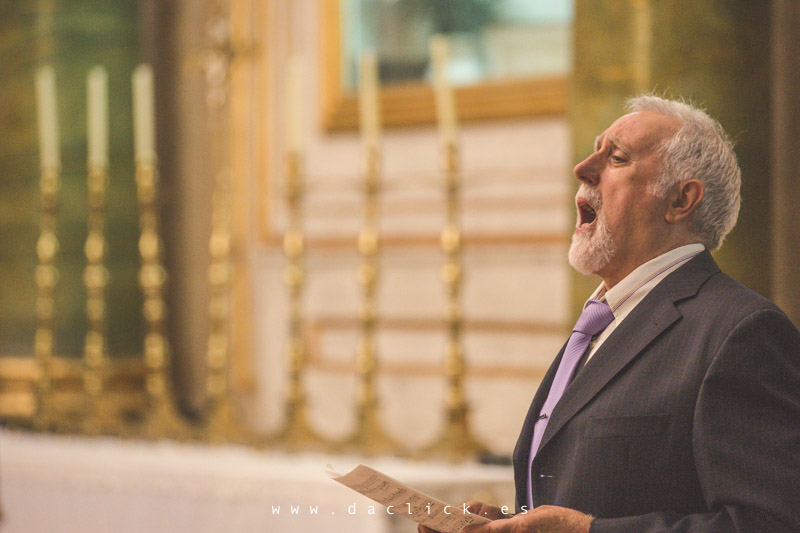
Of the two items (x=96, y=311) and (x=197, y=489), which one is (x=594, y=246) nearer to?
(x=197, y=489)

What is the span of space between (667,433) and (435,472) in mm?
1634

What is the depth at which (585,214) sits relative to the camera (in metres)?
1.41

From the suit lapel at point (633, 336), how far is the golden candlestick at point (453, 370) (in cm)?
166

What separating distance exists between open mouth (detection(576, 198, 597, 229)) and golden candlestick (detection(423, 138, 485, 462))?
1.64m

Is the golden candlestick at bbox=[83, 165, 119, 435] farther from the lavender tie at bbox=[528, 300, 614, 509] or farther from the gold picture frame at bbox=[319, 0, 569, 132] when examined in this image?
the lavender tie at bbox=[528, 300, 614, 509]

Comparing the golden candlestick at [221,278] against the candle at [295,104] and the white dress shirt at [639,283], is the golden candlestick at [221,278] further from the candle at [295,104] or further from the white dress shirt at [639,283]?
the white dress shirt at [639,283]

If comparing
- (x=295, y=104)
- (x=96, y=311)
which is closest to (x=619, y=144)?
(x=295, y=104)

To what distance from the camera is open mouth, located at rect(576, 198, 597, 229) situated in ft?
4.58

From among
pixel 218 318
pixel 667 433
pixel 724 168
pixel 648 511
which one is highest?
pixel 724 168

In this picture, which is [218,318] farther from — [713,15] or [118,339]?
[713,15]

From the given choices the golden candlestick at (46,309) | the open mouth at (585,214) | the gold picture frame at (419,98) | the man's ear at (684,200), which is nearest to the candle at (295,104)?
the gold picture frame at (419,98)

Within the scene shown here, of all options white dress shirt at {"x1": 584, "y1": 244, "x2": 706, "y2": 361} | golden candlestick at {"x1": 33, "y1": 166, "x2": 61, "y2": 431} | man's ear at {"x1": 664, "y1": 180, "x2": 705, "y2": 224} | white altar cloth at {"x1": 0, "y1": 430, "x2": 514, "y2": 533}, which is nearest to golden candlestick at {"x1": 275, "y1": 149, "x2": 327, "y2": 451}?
white altar cloth at {"x1": 0, "y1": 430, "x2": 514, "y2": 533}

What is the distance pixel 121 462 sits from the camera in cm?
307

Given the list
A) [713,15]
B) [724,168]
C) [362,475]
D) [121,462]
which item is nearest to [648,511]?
[362,475]
